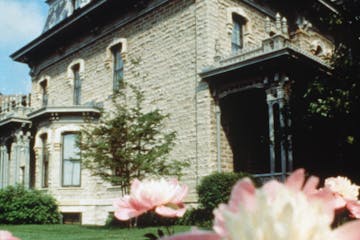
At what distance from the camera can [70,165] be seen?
63.3ft

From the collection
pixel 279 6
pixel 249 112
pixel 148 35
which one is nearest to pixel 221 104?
pixel 249 112

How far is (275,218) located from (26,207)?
17930 mm

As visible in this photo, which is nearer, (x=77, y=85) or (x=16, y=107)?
(x=77, y=85)

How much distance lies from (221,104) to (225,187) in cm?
328

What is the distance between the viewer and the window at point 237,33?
653 inches

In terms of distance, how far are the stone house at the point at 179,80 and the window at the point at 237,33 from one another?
41 mm

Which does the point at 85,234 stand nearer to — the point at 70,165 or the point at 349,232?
the point at 70,165

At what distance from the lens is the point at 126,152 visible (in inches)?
493

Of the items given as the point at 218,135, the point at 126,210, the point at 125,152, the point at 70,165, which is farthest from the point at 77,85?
the point at 126,210

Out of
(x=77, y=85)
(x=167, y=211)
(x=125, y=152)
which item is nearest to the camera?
(x=167, y=211)

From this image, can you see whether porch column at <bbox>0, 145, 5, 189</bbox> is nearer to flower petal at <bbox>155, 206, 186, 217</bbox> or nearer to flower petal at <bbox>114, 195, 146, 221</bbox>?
flower petal at <bbox>114, 195, 146, 221</bbox>

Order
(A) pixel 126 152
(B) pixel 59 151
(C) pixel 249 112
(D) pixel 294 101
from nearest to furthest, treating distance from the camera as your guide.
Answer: (D) pixel 294 101 → (A) pixel 126 152 → (C) pixel 249 112 → (B) pixel 59 151

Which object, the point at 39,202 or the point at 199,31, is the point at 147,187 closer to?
the point at 199,31

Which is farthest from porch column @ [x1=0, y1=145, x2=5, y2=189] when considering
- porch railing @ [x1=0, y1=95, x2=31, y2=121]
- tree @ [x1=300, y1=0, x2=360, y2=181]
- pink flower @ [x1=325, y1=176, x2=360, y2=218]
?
pink flower @ [x1=325, y1=176, x2=360, y2=218]
